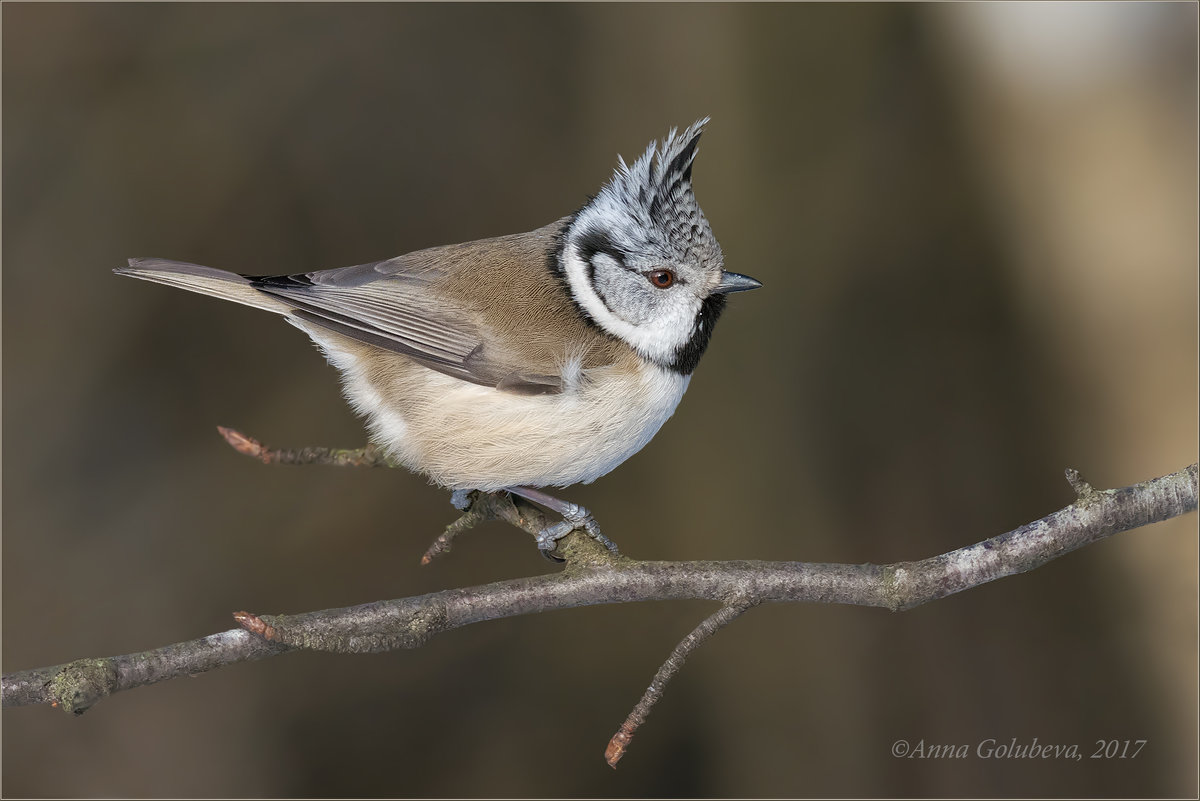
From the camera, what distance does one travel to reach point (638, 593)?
252 cm

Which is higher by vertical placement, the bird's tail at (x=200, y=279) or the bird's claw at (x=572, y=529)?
the bird's tail at (x=200, y=279)

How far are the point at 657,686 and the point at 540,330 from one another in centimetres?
130

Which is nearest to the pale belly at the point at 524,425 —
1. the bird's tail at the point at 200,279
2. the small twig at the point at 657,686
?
the bird's tail at the point at 200,279

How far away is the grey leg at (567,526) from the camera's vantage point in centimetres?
291

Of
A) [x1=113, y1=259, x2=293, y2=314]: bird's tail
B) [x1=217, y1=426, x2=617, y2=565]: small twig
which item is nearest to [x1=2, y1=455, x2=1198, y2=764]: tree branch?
[x1=217, y1=426, x2=617, y2=565]: small twig

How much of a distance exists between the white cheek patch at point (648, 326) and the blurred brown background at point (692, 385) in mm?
1769

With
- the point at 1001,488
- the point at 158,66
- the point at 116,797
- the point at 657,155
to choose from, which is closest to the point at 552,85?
the point at 158,66

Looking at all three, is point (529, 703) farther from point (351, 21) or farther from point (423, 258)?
point (351, 21)

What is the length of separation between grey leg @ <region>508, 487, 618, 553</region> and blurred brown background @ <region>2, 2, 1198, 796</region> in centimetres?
174

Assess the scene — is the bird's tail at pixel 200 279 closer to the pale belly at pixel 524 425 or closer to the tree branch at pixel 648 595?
the pale belly at pixel 524 425

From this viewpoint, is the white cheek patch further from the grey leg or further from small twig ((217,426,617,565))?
small twig ((217,426,617,565))

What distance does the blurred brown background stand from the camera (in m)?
4.56

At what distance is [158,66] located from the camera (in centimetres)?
462

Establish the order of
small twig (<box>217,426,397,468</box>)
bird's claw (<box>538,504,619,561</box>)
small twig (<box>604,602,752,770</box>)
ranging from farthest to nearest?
small twig (<box>217,426,397,468</box>) → bird's claw (<box>538,504,619,561</box>) → small twig (<box>604,602,752,770</box>)
